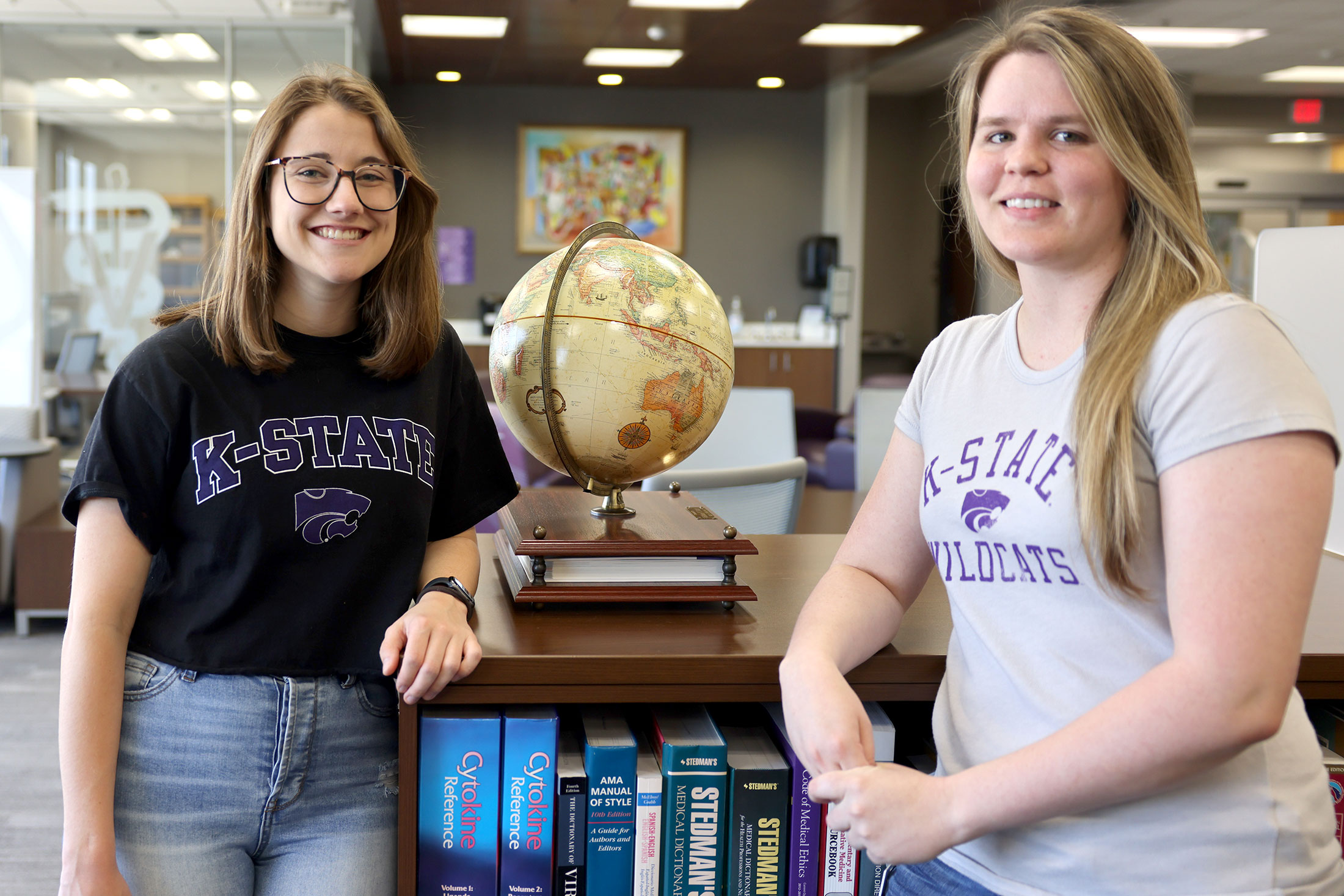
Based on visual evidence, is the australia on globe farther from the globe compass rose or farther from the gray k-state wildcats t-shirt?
the gray k-state wildcats t-shirt

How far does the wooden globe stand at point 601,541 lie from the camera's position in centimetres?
128

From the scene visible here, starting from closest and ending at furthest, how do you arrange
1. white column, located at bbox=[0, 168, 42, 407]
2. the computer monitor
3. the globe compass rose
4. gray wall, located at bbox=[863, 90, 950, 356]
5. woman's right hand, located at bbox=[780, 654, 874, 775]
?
woman's right hand, located at bbox=[780, 654, 874, 775] < the globe compass rose < white column, located at bbox=[0, 168, 42, 407] < the computer monitor < gray wall, located at bbox=[863, 90, 950, 356]

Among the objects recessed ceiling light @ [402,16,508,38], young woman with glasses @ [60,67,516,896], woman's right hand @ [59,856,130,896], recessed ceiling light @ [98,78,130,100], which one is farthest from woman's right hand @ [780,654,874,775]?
recessed ceiling light @ [98,78,130,100]

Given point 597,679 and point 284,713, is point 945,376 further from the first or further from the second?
point 284,713

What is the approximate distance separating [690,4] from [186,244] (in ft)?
12.0

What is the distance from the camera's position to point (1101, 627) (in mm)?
957

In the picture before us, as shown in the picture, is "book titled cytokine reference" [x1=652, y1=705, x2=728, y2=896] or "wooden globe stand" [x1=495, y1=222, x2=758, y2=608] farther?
"wooden globe stand" [x1=495, y1=222, x2=758, y2=608]

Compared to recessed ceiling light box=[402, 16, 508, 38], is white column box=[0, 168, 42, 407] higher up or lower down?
lower down

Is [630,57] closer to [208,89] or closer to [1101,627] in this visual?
[208,89]

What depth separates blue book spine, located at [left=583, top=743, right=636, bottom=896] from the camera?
114 centimetres

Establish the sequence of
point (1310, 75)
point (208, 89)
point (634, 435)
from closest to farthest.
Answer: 1. point (634, 435)
2. point (208, 89)
3. point (1310, 75)

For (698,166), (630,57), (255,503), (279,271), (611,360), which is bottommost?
(255,503)

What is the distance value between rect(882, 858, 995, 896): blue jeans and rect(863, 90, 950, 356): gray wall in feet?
30.2

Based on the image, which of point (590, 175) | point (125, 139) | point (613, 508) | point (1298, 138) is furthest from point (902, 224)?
point (613, 508)
